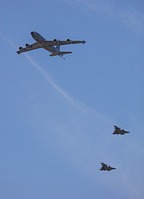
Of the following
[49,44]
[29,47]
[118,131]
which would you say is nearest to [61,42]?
[49,44]

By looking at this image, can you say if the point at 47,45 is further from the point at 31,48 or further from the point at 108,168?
the point at 108,168

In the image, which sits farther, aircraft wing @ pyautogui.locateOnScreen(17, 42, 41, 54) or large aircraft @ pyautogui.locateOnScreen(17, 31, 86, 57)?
aircraft wing @ pyautogui.locateOnScreen(17, 42, 41, 54)

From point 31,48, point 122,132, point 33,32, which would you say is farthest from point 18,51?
point 122,132

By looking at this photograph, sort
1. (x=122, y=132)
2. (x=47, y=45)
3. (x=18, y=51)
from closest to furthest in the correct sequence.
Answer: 1. (x=122, y=132)
2. (x=47, y=45)
3. (x=18, y=51)

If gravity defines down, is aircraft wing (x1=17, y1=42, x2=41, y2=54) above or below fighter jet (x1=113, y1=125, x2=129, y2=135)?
above

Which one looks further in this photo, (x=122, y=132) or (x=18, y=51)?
(x=18, y=51)

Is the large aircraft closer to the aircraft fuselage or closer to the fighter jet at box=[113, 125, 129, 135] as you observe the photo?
the aircraft fuselage

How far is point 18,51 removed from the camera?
7628 inches

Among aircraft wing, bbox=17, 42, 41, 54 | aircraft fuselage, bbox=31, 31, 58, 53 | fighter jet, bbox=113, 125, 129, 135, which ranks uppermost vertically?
aircraft wing, bbox=17, 42, 41, 54

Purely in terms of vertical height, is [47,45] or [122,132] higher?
[47,45]

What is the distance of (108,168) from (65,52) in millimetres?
46658

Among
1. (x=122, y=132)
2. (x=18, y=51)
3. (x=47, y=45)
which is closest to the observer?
(x=122, y=132)

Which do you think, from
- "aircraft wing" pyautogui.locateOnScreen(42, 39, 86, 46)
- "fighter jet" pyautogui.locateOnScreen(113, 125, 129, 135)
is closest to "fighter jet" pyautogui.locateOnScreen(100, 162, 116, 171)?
"fighter jet" pyautogui.locateOnScreen(113, 125, 129, 135)

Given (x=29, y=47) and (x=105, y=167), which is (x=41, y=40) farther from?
(x=105, y=167)
